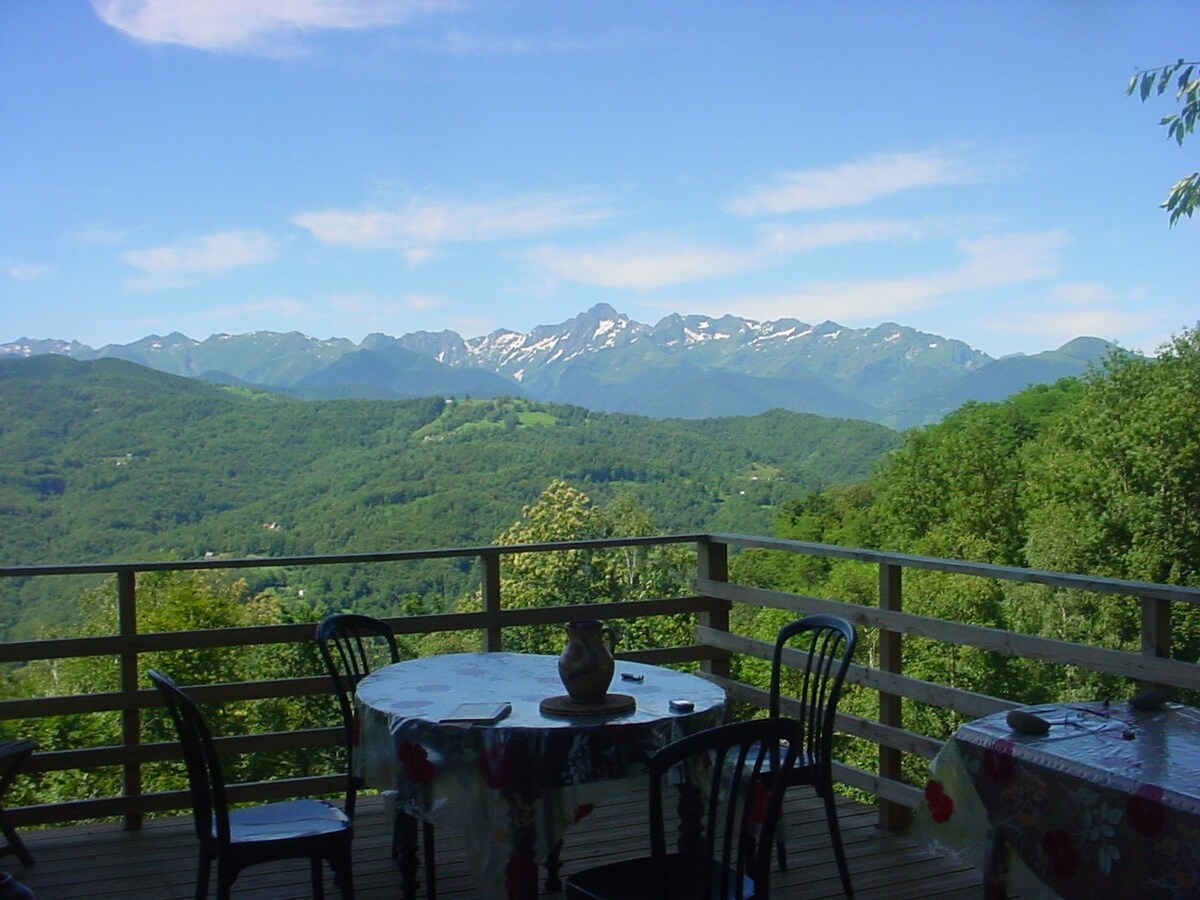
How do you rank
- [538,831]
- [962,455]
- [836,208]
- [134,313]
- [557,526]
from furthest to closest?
[134,313] → [836,208] → [962,455] → [557,526] → [538,831]

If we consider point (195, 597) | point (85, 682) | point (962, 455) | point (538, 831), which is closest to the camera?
point (538, 831)

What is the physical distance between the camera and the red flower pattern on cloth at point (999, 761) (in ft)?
7.01

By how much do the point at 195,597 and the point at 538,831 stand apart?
11.5 meters

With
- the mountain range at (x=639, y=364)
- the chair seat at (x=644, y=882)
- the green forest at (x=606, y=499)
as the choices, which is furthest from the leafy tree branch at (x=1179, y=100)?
the mountain range at (x=639, y=364)

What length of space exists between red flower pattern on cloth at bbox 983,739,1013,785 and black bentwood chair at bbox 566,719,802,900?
38cm

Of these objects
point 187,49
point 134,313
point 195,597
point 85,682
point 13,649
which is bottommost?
point 85,682

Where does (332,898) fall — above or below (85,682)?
above

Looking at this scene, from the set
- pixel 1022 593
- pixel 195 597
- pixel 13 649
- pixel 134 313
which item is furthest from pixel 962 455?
pixel 134 313

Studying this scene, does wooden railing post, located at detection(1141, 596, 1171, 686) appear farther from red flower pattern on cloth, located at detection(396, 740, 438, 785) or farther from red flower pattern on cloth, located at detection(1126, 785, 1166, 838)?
red flower pattern on cloth, located at detection(396, 740, 438, 785)

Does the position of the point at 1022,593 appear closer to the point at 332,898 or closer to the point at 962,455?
the point at 962,455

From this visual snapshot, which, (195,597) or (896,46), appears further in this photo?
(896,46)

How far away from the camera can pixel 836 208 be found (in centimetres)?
3656

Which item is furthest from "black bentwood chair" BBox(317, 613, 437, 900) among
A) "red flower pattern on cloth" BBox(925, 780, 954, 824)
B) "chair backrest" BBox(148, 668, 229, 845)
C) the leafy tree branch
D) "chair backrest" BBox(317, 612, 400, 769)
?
the leafy tree branch

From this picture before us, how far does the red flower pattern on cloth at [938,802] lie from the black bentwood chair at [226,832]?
1375 mm
